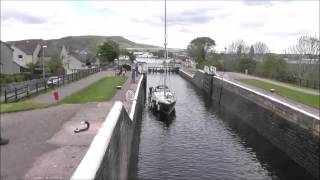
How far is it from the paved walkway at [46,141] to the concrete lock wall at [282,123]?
10.6 m

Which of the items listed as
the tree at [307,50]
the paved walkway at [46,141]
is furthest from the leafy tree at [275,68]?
the paved walkway at [46,141]

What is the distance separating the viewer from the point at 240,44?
13425 cm

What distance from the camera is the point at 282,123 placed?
2848cm

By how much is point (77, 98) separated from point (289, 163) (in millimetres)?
15841

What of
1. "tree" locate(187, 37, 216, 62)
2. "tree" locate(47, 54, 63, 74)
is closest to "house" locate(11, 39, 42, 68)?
"tree" locate(47, 54, 63, 74)

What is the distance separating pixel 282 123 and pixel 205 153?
5948 millimetres

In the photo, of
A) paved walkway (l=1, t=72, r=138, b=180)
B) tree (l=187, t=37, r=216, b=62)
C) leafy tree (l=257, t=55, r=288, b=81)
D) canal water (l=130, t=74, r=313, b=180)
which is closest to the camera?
paved walkway (l=1, t=72, r=138, b=180)

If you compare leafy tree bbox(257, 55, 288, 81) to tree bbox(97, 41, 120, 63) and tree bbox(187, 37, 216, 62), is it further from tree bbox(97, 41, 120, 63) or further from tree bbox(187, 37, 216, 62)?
tree bbox(187, 37, 216, 62)

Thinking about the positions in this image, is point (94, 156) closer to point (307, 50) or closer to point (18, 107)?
point (18, 107)

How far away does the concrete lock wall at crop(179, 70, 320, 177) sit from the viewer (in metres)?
22.9

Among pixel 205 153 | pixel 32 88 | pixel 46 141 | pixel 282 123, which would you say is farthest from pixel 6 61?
pixel 46 141

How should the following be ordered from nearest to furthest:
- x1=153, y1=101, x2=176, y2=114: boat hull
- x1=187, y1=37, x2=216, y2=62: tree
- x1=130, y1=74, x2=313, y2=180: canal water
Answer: x1=130, y1=74, x2=313, y2=180: canal water
x1=153, y1=101, x2=176, y2=114: boat hull
x1=187, y1=37, x2=216, y2=62: tree

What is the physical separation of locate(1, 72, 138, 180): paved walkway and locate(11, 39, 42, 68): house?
72.8 m

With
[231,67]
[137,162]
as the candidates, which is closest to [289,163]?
[137,162]
